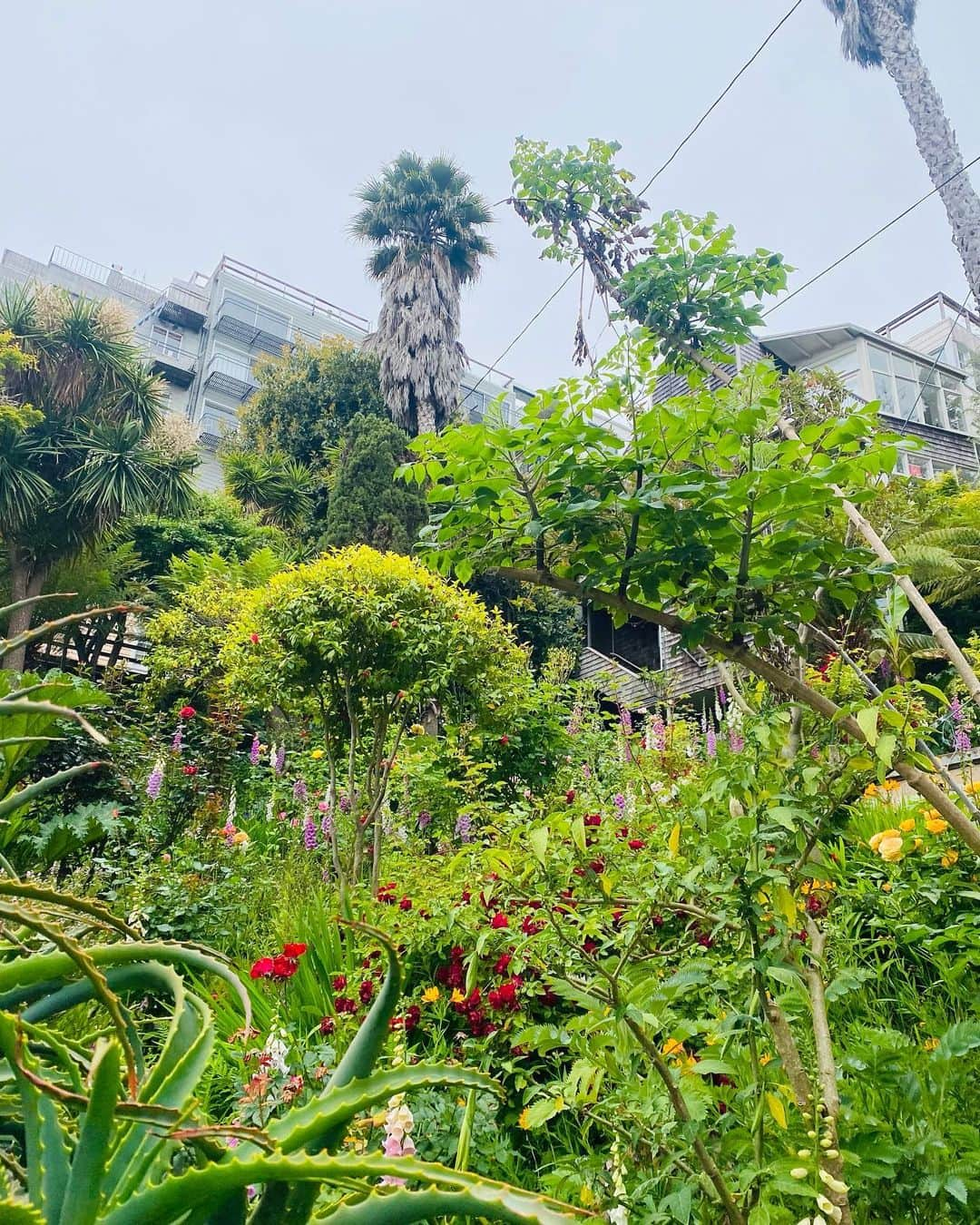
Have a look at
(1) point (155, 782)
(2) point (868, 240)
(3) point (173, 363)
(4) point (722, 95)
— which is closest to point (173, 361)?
(3) point (173, 363)

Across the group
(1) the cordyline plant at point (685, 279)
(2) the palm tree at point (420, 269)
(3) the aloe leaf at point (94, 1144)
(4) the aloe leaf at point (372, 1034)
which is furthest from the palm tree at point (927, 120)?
(3) the aloe leaf at point (94, 1144)

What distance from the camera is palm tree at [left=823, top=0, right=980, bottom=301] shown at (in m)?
11.1

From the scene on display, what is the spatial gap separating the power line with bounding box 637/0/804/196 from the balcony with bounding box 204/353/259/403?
1907 cm

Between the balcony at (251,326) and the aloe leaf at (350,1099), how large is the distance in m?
25.7

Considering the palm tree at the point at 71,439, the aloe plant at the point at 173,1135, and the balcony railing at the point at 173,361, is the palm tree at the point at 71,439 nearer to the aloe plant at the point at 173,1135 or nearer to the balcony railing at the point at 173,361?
the aloe plant at the point at 173,1135

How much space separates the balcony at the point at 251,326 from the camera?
2392cm

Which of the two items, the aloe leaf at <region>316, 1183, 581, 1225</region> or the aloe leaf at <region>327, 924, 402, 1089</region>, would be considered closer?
the aloe leaf at <region>316, 1183, 581, 1225</region>

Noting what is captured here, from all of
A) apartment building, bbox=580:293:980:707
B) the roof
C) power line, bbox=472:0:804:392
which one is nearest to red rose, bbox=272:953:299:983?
power line, bbox=472:0:804:392

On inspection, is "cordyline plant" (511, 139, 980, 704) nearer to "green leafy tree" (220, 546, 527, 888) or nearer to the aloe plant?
the aloe plant

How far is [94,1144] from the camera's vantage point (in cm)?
58

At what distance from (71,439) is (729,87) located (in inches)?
347

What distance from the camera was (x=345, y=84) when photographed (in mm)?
13391

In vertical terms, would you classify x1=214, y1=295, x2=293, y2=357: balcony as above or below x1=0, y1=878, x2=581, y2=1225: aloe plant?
above

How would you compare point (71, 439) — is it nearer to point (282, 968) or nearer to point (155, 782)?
point (155, 782)
